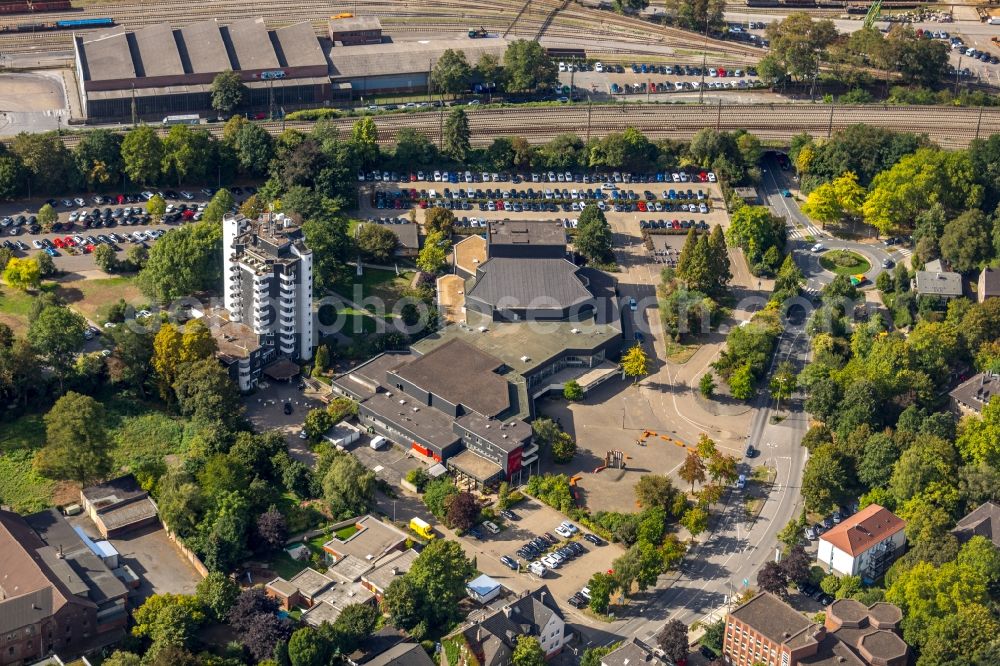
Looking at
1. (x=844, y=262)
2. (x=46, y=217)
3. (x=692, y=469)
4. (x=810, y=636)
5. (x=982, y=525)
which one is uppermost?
(x=46, y=217)

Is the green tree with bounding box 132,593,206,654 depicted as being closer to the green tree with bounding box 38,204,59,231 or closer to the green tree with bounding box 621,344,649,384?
the green tree with bounding box 621,344,649,384

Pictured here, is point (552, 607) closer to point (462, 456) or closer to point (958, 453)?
point (462, 456)

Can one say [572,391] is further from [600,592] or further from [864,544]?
[864,544]

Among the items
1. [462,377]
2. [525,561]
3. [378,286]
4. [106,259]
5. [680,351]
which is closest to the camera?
[525,561]

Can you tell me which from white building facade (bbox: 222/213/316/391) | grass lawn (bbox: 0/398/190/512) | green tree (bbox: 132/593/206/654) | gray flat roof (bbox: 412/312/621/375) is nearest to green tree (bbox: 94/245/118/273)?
white building facade (bbox: 222/213/316/391)

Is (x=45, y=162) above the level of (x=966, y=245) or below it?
above

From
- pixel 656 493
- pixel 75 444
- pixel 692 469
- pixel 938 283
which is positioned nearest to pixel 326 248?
pixel 75 444

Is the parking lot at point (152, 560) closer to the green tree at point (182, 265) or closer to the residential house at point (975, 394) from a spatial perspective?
the green tree at point (182, 265)

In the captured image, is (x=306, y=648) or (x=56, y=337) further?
(x=56, y=337)
